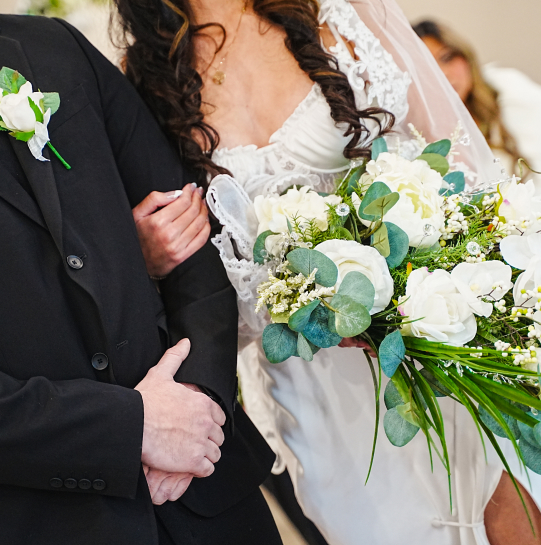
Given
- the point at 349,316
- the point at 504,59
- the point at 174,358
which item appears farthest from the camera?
the point at 504,59

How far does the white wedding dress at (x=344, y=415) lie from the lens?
4.13 feet

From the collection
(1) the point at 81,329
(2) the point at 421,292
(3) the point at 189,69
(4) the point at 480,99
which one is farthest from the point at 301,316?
(4) the point at 480,99

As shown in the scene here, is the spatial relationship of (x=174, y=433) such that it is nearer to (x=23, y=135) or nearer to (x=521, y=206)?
(x=23, y=135)

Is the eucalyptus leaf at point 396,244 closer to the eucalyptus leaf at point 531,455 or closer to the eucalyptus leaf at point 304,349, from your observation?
the eucalyptus leaf at point 304,349

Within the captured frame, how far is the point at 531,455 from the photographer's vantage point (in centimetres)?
89

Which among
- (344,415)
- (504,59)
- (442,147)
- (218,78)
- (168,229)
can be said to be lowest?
(344,415)

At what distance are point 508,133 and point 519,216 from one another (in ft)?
2.02

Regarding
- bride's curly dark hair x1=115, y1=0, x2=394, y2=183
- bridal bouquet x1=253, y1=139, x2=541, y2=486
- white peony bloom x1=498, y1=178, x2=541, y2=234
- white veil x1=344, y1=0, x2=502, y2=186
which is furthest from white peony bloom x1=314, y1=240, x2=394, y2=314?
white veil x1=344, y1=0, x2=502, y2=186

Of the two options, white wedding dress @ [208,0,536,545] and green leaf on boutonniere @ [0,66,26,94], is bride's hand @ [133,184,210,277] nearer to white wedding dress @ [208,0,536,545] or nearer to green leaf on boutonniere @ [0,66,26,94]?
white wedding dress @ [208,0,536,545]

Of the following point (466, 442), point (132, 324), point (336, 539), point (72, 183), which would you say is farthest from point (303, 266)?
point (336, 539)

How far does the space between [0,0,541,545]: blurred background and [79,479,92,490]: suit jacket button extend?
1.28 metres

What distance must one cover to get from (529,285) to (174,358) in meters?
0.65

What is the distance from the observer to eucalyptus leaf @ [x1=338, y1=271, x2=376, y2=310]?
0.85 m

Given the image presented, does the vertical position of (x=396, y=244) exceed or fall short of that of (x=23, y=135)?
it exceeds it
